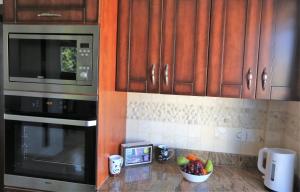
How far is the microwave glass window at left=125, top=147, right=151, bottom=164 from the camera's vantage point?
1.86 m

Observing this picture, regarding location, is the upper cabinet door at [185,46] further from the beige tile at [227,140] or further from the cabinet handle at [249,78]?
the beige tile at [227,140]

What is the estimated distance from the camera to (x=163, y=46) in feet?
5.39

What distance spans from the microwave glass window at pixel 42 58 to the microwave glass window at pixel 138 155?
727mm

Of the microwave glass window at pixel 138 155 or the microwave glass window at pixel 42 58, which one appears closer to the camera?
the microwave glass window at pixel 42 58

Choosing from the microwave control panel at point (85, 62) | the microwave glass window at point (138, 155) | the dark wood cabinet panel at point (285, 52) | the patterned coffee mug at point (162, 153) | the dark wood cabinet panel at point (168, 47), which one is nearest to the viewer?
the microwave control panel at point (85, 62)

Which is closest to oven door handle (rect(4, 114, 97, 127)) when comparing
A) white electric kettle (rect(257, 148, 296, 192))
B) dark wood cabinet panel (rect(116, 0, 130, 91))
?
dark wood cabinet panel (rect(116, 0, 130, 91))

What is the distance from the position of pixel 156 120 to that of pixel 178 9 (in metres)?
0.85

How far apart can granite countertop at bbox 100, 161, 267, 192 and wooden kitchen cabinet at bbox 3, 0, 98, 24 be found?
99cm

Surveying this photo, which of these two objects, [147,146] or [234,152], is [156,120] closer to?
[147,146]

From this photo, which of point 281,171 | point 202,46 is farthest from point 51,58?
point 281,171

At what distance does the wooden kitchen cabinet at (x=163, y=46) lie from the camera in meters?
1.60

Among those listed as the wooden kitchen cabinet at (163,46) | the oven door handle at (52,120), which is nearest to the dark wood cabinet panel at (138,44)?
the wooden kitchen cabinet at (163,46)

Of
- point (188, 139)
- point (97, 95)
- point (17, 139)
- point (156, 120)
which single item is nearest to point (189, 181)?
point (188, 139)

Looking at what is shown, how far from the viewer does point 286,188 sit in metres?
1.53
